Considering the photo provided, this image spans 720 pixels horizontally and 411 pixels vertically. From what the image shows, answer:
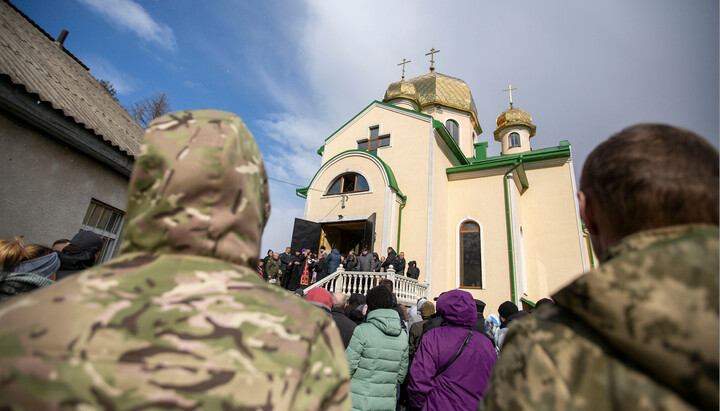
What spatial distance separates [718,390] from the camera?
2.19 ft

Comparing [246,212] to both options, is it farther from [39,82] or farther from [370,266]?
[370,266]

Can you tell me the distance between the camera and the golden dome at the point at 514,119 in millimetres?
20969

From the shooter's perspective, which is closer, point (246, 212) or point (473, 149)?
point (246, 212)

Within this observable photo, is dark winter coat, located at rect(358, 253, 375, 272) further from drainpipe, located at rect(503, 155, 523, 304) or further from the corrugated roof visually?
the corrugated roof

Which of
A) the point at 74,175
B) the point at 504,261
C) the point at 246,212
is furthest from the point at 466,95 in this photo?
the point at 246,212

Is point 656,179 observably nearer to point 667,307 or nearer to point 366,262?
point 667,307

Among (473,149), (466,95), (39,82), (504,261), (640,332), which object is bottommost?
(640,332)

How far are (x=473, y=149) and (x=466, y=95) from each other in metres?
3.41

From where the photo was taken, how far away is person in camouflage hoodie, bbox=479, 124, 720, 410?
0.70 meters

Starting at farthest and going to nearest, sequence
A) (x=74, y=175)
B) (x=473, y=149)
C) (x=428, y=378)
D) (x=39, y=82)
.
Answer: (x=473, y=149), (x=74, y=175), (x=39, y=82), (x=428, y=378)

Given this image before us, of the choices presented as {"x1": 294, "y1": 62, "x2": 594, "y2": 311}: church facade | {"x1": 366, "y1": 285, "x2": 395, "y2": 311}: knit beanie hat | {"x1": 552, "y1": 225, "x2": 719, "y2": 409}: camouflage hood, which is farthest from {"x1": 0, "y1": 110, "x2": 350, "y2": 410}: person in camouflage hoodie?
{"x1": 294, "y1": 62, "x2": 594, "y2": 311}: church facade

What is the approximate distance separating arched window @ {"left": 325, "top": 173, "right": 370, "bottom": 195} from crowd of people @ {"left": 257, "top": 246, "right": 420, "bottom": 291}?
2.61 meters

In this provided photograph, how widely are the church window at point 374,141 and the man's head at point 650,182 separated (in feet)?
48.5

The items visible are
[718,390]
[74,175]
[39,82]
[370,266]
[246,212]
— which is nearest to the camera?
[718,390]
